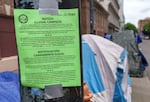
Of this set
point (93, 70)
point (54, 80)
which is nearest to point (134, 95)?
point (93, 70)

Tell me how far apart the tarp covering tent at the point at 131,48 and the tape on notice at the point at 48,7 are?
1131cm

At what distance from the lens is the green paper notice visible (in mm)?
2500

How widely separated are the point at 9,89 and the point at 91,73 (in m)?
2.01

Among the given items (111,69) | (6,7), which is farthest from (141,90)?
(6,7)

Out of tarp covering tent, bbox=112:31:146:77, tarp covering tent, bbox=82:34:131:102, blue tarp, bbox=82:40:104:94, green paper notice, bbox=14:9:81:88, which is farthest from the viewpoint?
tarp covering tent, bbox=112:31:146:77

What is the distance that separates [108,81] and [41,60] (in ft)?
11.2

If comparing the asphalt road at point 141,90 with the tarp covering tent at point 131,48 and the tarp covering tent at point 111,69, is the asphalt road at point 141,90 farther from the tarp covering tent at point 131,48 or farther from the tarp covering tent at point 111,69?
the tarp covering tent at point 111,69

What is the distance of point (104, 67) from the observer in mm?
5879

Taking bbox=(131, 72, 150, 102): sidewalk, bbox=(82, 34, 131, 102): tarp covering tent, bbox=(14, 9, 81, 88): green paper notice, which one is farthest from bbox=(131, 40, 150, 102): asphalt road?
bbox=(14, 9, 81, 88): green paper notice

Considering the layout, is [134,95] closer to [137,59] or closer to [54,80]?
[137,59]

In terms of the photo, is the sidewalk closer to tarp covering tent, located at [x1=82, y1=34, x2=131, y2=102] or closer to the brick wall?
tarp covering tent, located at [x1=82, y1=34, x2=131, y2=102]

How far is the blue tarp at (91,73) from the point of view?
17.9 ft

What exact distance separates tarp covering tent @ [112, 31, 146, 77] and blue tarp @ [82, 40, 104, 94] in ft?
26.2

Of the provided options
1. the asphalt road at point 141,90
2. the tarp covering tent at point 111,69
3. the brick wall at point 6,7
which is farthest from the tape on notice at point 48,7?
the asphalt road at point 141,90
